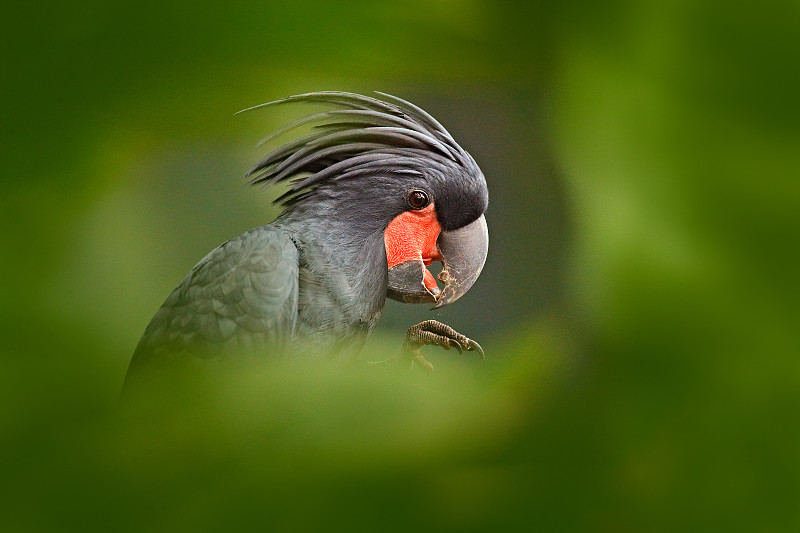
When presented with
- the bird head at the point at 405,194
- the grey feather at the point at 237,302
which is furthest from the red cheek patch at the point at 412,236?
the grey feather at the point at 237,302

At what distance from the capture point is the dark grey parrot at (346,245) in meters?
0.68

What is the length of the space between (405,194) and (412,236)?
5 centimetres

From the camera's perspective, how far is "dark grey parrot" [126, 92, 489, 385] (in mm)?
678

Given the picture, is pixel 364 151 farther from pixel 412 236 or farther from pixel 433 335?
pixel 433 335

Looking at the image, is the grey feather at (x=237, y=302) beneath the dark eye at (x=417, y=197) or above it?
beneath

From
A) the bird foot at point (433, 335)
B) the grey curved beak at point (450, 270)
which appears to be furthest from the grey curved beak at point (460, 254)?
the bird foot at point (433, 335)

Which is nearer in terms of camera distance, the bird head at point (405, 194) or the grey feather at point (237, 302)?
the grey feather at point (237, 302)

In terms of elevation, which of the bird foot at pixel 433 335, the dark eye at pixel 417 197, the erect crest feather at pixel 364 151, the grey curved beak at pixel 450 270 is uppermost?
the erect crest feather at pixel 364 151

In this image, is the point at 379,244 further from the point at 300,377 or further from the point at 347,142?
the point at 300,377

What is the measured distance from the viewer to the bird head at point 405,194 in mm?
746

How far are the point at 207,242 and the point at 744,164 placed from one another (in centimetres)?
28

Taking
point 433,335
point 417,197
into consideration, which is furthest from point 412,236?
point 433,335

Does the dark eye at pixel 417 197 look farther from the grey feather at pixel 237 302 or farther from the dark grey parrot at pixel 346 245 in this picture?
the grey feather at pixel 237 302

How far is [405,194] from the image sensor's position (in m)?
0.77
